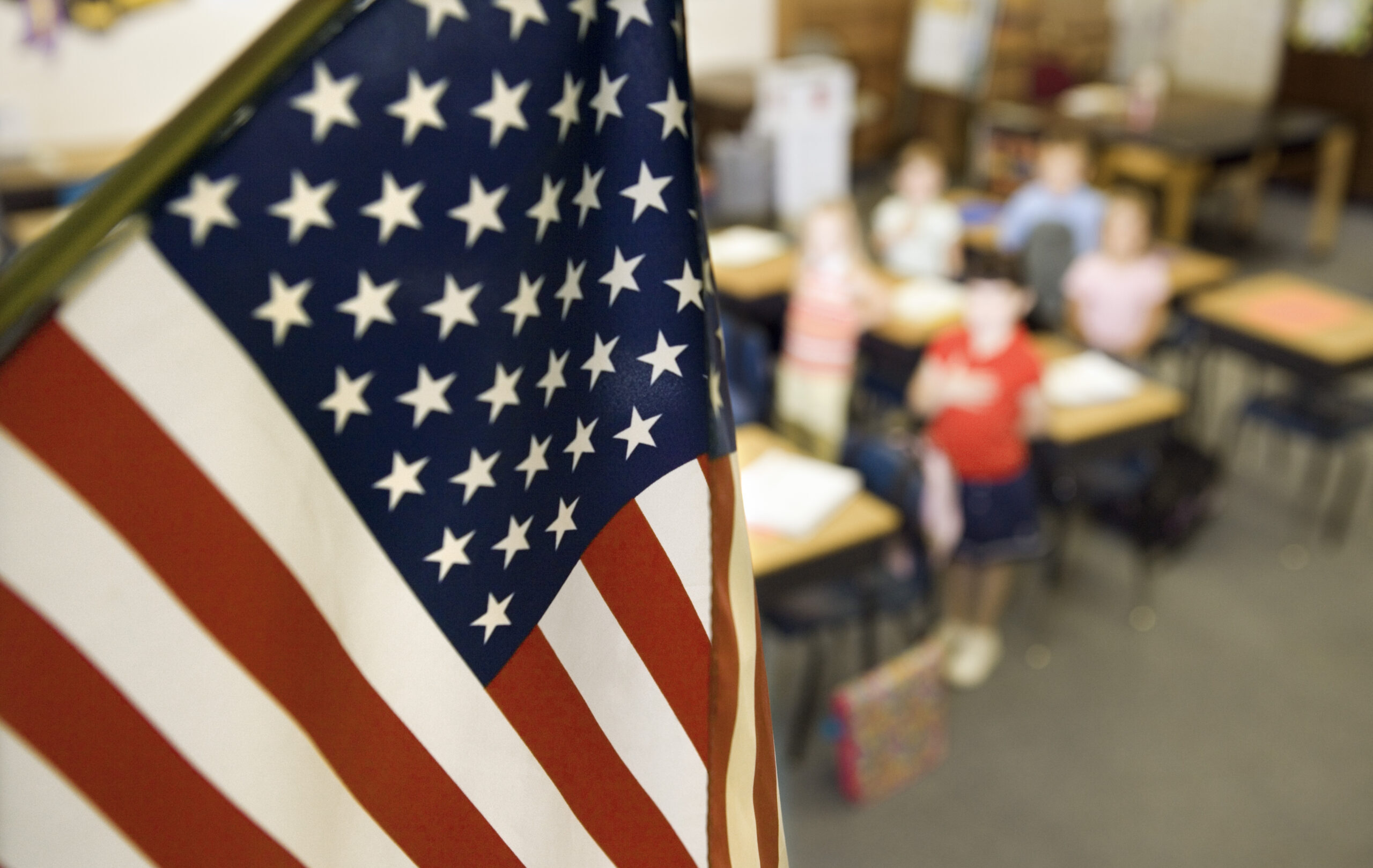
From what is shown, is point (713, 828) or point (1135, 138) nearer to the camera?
point (713, 828)

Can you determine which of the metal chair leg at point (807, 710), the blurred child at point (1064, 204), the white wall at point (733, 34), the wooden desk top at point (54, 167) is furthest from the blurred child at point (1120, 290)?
the white wall at point (733, 34)

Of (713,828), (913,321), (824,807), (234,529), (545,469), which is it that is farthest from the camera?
(913,321)

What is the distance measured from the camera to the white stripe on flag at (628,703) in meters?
0.96

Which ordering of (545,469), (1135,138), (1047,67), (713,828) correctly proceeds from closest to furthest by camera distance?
(545,469), (713,828), (1135,138), (1047,67)

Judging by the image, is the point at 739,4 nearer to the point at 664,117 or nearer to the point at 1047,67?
the point at 1047,67

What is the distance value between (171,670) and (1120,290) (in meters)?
5.32

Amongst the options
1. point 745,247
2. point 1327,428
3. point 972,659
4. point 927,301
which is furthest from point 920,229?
point 972,659

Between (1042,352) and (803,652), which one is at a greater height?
(1042,352)

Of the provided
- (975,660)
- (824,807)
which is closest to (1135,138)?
(975,660)

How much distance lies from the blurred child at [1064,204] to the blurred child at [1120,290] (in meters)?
0.53

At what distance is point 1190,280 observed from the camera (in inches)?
240

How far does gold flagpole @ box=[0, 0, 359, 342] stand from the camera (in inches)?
24.9

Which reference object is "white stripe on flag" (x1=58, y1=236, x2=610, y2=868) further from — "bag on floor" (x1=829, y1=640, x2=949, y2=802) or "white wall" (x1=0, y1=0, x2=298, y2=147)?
"white wall" (x1=0, y1=0, x2=298, y2=147)

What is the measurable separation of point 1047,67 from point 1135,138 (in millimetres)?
1992
